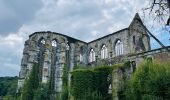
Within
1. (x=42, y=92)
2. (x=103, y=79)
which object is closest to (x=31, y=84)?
(x=42, y=92)

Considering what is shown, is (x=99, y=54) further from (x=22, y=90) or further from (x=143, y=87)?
(x=143, y=87)

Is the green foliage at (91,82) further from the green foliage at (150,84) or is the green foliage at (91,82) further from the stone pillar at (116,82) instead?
the green foliage at (150,84)

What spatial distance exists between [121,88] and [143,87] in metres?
4.97

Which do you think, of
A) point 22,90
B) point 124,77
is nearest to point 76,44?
point 22,90

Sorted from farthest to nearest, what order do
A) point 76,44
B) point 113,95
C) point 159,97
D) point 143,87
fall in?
Answer: point 76,44
point 113,95
point 143,87
point 159,97

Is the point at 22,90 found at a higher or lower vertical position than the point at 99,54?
lower

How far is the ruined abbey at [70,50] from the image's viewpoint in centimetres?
4300

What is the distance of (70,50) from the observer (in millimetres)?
48781

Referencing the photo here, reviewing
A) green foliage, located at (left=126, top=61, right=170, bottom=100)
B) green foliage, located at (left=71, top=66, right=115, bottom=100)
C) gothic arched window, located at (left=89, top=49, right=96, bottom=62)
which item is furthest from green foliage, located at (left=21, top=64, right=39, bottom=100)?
green foliage, located at (left=126, top=61, right=170, bottom=100)

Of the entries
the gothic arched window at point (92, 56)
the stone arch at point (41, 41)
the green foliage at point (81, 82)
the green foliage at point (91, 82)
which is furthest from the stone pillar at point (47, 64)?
the green foliage at point (91, 82)

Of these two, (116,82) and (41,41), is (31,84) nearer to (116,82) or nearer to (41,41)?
(41,41)

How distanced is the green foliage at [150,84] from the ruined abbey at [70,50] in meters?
14.7

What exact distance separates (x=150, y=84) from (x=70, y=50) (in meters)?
27.2

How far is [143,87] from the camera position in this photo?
24.7 metres
